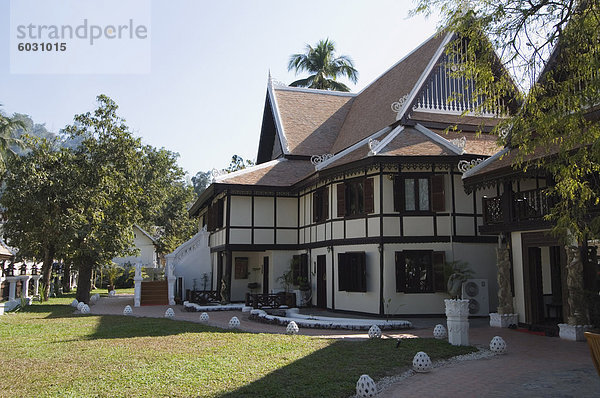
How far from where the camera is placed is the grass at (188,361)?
745 cm

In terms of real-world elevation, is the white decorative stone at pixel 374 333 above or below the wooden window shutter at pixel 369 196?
below

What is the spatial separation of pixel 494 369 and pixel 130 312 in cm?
1420

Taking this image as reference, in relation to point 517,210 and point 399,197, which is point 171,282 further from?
point 517,210

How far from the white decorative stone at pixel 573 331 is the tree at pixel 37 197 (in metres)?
19.6

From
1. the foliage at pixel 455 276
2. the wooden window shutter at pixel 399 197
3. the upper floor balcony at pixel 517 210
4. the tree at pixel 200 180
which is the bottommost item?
the foliage at pixel 455 276

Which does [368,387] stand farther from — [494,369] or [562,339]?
[562,339]

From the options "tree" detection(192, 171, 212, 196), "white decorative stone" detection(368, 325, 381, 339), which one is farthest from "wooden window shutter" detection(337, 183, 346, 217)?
"tree" detection(192, 171, 212, 196)

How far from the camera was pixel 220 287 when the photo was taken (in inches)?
891

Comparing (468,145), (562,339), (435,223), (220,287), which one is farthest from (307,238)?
(562,339)

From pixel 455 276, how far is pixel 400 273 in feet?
5.86

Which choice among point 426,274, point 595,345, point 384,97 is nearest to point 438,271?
point 426,274

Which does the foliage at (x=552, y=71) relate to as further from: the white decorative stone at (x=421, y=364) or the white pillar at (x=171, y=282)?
the white pillar at (x=171, y=282)

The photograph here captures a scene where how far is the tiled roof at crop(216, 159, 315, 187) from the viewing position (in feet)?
71.5

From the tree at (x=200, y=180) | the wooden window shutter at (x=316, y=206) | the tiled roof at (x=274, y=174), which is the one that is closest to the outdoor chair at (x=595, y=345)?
the wooden window shutter at (x=316, y=206)
